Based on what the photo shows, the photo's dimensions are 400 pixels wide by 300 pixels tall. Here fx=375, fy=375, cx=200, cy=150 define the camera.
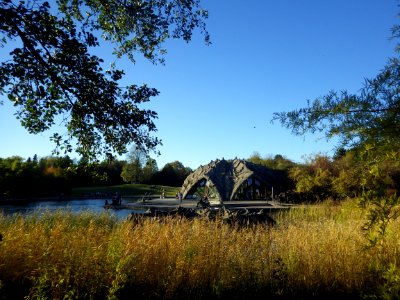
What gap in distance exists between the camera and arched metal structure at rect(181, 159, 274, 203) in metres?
37.1

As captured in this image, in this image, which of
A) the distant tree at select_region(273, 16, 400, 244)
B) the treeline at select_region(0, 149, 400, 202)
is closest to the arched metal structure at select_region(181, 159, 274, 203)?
the treeline at select_region(0, 149, 400, 202)

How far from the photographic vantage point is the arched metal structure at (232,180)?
37.1 m

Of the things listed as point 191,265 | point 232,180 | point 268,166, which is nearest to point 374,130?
point 191,265

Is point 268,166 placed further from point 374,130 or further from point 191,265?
point 374,130

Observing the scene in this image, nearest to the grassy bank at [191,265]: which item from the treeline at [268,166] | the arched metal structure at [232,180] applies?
the treeline at [268,166]

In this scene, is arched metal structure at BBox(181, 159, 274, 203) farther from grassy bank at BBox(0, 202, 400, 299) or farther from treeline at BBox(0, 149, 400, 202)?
grassy bank at BBox(0, 202, 400, 299)

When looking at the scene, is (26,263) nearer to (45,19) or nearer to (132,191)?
(45,19)

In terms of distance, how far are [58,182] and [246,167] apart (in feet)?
93.9

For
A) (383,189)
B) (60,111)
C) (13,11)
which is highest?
(13,11)

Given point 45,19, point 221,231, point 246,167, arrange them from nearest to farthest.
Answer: point 45,19 → point 221,231 → point 246,167

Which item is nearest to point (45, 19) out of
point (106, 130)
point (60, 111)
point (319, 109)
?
point (60, 111)

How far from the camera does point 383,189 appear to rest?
2564 millimetres

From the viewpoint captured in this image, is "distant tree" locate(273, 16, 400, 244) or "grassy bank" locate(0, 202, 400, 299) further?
"grassy bank" locate(0, 202, 400, 299)

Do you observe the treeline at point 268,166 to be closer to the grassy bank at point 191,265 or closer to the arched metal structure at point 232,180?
the grassy bank at point 191,265
